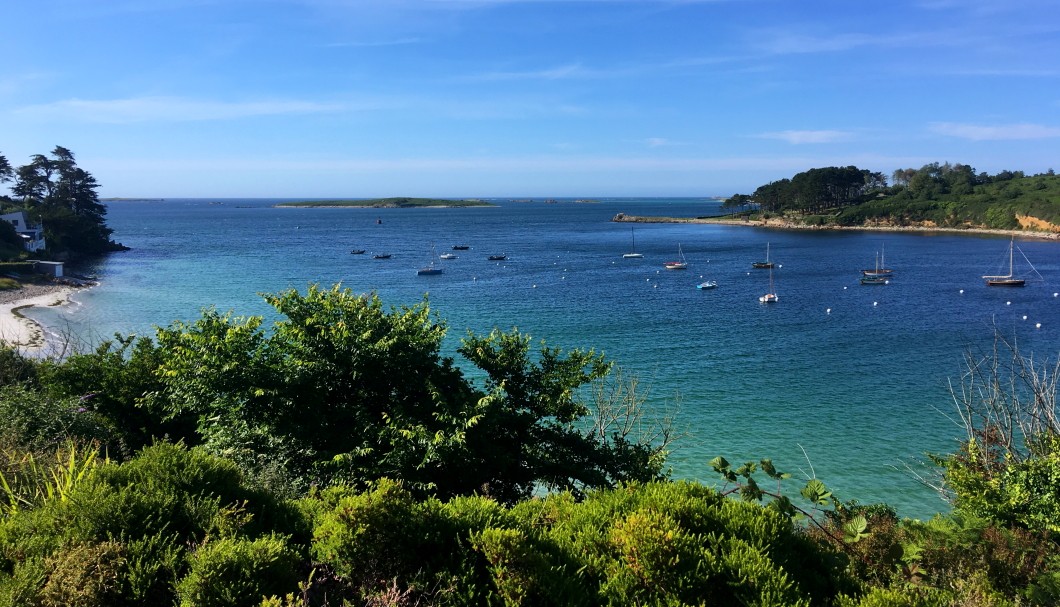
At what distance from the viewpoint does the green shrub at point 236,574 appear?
15.5 feet

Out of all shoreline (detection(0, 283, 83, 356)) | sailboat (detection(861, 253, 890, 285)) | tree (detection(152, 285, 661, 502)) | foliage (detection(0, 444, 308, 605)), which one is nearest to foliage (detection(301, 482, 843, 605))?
foliage (detection(0, 444, 308, 605))

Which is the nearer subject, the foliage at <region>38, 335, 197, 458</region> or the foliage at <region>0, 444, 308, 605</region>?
the foliage at <region>0, 444, 308, 605</region>

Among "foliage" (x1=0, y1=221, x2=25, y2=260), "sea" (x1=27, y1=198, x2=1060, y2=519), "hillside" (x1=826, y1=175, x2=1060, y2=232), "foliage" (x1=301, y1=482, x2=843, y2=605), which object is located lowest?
"sea" (x1=27, y1=198, x2=1060, y2=519)

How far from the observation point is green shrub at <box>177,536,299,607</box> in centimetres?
473

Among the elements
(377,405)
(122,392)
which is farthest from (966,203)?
(122,392)

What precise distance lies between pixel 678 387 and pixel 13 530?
24918mm

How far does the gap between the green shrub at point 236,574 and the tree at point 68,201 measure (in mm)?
89578

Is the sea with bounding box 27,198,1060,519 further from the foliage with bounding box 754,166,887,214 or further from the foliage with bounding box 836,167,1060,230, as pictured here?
the foliage with bounding box 754,166,887,214

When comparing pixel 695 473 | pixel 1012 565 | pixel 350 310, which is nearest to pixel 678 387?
pixel 695 473

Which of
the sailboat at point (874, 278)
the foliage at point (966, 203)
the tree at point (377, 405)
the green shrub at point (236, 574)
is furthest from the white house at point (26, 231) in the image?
the foliage at point (966, 203)

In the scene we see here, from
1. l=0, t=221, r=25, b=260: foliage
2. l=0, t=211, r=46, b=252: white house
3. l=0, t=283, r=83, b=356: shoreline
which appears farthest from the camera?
l=0, t=211, r=46, b=252: white house

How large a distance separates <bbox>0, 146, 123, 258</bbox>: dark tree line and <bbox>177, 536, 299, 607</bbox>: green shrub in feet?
288

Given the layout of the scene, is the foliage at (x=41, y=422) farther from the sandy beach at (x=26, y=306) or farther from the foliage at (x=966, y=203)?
the foliage at (x=966, y=203)

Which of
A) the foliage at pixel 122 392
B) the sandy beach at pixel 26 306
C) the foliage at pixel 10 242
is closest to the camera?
the foliage at pixel 122 392
